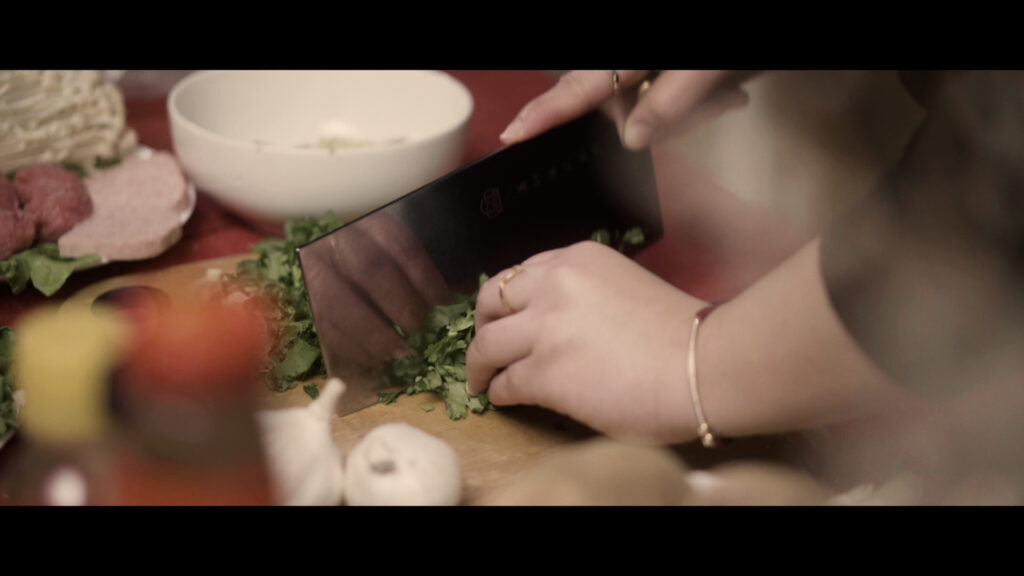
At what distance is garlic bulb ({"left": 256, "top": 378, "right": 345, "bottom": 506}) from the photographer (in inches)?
24.0

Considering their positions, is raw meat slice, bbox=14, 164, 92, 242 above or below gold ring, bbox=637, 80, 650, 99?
below

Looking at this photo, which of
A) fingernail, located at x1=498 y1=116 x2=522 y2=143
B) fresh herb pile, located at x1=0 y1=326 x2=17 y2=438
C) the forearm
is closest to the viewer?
the forearm

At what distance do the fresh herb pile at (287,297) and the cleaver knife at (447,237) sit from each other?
44 millimetres

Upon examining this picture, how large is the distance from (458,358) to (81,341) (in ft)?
1.10

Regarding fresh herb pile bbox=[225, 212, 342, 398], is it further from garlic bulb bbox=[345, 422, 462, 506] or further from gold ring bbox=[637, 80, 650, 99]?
gold ring bbox=[637, 80, 650, 99]

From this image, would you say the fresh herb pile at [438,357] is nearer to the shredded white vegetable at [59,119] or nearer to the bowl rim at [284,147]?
the bowl rim at [284,147]

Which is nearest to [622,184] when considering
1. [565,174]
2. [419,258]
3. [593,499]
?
[565,174]

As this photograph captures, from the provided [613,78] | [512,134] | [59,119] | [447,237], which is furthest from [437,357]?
[59,119]

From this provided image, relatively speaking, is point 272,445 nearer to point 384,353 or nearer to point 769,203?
point 384,353

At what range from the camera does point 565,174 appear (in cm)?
85

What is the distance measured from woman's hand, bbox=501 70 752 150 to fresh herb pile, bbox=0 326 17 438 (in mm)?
505

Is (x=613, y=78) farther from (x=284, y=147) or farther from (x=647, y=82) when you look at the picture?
(x=284, y=147)

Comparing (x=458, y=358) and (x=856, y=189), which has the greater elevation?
(x=856, y=189)

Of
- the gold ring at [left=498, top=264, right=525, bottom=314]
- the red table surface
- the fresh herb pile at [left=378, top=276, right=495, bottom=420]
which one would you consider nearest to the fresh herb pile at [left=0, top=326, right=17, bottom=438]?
the red table surface
